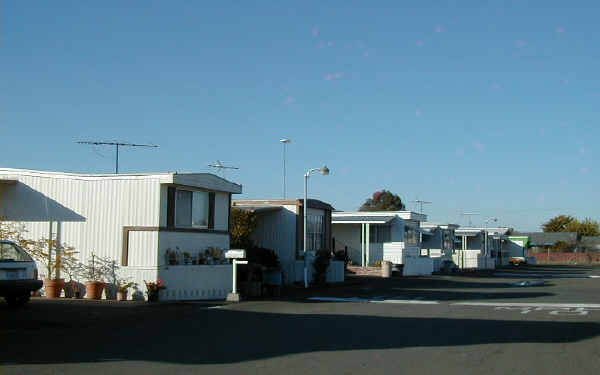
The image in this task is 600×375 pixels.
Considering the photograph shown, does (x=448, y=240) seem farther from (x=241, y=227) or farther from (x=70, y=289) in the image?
(x=70, y=289)

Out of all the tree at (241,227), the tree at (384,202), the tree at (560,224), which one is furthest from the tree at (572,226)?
the tree at (241,227)

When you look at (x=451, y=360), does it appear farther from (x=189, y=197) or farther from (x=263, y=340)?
(x=189, y=197)

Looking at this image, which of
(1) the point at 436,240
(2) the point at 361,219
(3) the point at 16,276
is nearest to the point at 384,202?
(1) the point at 436,240

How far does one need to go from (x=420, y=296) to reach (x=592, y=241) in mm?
95905

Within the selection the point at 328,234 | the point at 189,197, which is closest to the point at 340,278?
the point at 328,234

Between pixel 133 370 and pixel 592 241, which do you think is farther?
pixel 592 241

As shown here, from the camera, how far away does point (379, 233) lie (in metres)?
44.8

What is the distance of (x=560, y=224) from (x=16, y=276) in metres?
122

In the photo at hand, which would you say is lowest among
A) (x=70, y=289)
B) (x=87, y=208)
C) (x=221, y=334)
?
(x=221, y=334)

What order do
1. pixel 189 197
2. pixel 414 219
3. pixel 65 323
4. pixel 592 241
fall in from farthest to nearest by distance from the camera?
pixel 592 241
pixel 414 219
pixel 189 197
pixel 65 323

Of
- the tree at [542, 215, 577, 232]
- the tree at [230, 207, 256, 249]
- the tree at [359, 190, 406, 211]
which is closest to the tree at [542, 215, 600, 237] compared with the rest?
the tree at [542, 215, 577, 232]

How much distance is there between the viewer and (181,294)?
2173 centimetres

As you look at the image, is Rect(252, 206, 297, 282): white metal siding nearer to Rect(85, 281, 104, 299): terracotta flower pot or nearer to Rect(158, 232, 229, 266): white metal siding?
Rect(158, 232, 229, 266): white metal siding

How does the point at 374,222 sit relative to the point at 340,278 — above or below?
above
